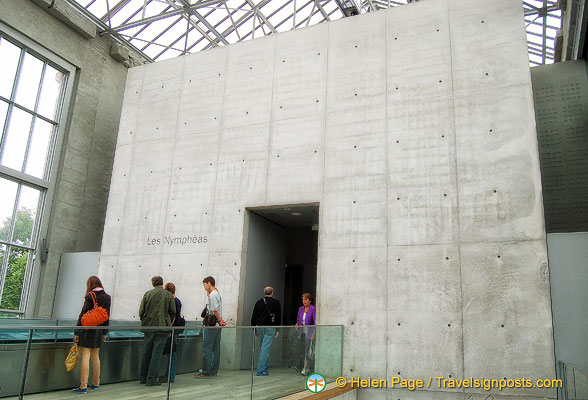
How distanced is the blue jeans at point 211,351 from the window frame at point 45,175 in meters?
10.5

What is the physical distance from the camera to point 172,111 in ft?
45.4

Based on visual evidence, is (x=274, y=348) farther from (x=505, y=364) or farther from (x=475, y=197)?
(x=475, y=197)

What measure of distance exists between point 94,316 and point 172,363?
2.43 meters

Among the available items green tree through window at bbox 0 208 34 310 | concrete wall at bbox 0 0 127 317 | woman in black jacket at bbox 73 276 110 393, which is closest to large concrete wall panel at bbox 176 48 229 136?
concrete wall at bbox 0 0 127 317

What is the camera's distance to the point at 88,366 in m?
4.36

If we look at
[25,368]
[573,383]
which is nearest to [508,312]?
[573,383]

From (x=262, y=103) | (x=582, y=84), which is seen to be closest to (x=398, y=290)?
(x=262, y=103)

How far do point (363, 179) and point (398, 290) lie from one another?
2.57m

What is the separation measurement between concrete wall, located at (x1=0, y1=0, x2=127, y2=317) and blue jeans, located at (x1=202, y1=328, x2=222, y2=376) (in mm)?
10533

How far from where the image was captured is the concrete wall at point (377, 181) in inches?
376

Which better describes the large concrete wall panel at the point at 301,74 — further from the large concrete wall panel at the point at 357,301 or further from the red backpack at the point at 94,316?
the red backpack at the point at 94,316

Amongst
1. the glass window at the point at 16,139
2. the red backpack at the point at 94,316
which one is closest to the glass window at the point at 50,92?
the glass window at the point at 16,139

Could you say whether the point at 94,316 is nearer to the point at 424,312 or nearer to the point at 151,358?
the point at 151,358

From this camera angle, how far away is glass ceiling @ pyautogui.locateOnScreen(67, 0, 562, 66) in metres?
16.5
